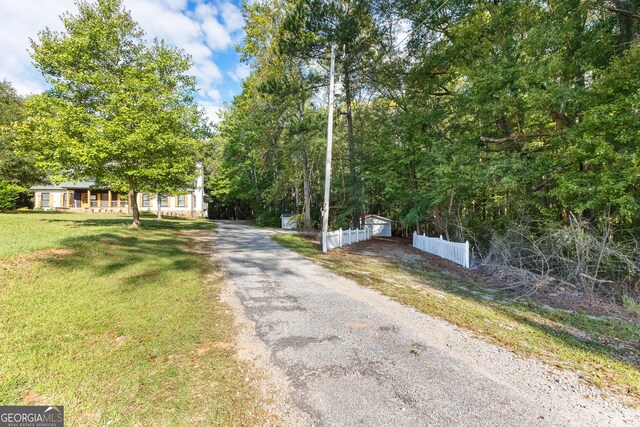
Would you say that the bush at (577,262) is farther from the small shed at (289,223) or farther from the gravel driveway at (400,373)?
the small shed at (289,223)

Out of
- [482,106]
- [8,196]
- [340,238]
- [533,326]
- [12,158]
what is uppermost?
[482,106]

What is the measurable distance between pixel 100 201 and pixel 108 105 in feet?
84.7

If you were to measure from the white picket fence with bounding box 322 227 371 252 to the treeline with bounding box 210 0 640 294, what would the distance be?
1.81 metres

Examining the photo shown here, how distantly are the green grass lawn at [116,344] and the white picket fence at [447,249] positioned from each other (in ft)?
27.3

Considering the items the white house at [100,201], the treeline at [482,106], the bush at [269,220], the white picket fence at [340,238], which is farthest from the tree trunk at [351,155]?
the white house at [100,201]

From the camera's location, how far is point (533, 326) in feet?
15.1

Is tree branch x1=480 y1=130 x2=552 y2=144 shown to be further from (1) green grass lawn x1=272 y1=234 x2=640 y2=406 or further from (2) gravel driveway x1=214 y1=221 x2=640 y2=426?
(2) gravel driveway x1=214 y1=221 x2=640 y2=426

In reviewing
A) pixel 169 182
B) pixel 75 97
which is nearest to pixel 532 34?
pixel 169 182

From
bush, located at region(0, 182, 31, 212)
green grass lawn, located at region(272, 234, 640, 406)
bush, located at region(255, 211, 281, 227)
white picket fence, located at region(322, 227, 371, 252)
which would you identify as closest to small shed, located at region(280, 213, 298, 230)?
bush, located at region(255, 211, 281, 227)

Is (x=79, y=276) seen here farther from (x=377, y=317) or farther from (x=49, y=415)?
(x=377, y=317)

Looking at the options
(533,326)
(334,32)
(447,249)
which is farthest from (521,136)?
(533,326)

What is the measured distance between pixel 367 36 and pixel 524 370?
1481cm

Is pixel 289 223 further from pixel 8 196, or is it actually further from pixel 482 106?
pixel 8 196

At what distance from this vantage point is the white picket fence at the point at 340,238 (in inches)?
447
